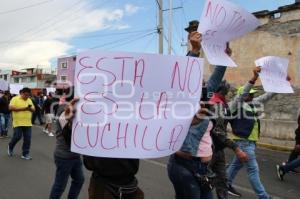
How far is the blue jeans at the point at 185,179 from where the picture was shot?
12.3 ft

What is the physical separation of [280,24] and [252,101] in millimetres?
10476

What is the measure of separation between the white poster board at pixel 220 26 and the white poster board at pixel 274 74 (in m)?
1.16

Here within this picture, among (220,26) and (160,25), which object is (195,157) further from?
(160,25)

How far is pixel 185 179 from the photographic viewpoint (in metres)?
3.75

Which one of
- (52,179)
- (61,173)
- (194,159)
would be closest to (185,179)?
(194,159)

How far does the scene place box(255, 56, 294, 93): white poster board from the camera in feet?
15.3

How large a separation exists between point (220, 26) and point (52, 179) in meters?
4.84

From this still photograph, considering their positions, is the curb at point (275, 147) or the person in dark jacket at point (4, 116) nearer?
the curb at point (275, 147)

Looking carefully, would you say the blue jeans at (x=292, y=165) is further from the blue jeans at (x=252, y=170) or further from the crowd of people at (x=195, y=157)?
the blue jeans at (x=252, y=170)

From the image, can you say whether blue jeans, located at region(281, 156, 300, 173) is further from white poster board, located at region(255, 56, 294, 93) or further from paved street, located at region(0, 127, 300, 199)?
white poster board, located at region(255, 56, 294, 93)

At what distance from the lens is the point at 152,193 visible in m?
6.46

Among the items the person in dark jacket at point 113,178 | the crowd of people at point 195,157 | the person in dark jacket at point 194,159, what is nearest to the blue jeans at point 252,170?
the crowd of people at point 195,157

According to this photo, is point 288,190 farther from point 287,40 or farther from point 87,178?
point 287,40

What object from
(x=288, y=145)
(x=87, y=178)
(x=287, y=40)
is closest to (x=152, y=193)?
(x=87, y=178)
